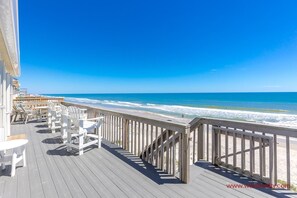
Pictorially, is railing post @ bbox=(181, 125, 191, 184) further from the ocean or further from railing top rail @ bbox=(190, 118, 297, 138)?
the ocean

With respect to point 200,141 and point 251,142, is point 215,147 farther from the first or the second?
point 251,142

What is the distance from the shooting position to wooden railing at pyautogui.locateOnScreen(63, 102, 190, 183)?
2.46 m

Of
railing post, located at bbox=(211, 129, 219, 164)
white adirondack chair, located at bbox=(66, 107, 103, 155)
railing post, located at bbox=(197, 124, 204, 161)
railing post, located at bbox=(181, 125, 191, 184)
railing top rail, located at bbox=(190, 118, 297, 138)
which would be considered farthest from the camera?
white adirondack chair, located at bbox=(66, 107, 103, 155)

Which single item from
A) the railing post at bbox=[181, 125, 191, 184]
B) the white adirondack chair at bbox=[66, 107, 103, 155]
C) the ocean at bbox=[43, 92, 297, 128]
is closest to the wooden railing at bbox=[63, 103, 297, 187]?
the railing post at bbox=[181, 125, 191, 184]

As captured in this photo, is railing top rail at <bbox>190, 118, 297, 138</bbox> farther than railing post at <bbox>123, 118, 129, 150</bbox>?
No

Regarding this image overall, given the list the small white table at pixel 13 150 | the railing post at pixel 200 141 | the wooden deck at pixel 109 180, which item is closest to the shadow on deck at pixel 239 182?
the wooden deck at pixel 109 180

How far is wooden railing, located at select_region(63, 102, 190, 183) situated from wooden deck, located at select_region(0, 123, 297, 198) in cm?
16

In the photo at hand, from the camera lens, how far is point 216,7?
10.8 meters

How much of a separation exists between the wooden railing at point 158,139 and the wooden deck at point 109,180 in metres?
0.16

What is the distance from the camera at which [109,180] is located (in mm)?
2482

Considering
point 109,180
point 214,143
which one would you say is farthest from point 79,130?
point 214,143

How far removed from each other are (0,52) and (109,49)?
1562 centimetres

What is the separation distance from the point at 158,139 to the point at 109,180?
1.04 metres


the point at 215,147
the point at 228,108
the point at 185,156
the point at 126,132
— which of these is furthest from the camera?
the point at 228,108
